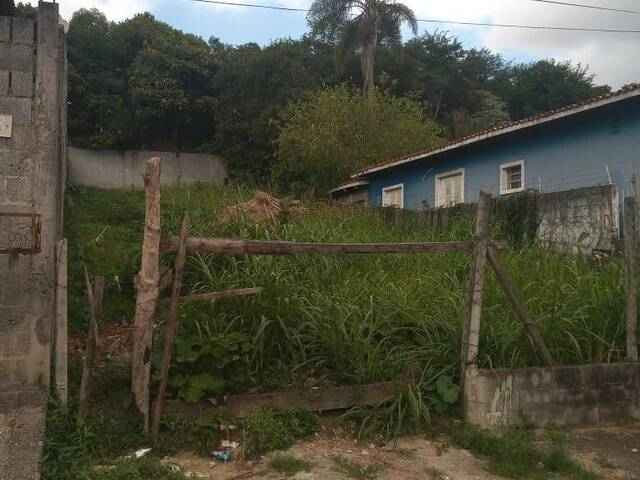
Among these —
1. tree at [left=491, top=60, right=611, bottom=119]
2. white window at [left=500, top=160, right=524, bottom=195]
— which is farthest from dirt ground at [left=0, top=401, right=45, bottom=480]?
tree at [left=491, top=60, right=611, bottom=119]

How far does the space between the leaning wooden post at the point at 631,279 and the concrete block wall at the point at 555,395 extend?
0.18 metres

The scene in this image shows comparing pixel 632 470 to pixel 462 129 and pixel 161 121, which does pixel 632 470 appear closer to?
pixel 462 129

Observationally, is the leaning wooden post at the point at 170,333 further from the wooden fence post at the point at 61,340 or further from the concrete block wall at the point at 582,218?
the concrete block wall at the point at 582,218

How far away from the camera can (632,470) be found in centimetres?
414

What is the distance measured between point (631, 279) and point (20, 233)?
4.91 metres

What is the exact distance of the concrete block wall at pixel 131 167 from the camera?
2484cm

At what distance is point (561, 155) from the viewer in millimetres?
12734

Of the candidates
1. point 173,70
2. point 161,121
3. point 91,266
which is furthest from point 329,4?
point 91,266

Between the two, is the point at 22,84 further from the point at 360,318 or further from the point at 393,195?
the point at 393,195

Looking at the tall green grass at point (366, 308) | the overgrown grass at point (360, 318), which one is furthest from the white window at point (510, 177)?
the overgrown grass at point (360, 318)

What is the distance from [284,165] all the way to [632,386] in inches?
649

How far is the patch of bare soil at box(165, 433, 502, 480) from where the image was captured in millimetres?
3746

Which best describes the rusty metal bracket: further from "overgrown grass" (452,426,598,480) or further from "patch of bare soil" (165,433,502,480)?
"overgrown grass" (452,426,598,480)

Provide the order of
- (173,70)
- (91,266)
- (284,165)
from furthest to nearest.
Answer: (173,70) < (284,165) < (91,266)
